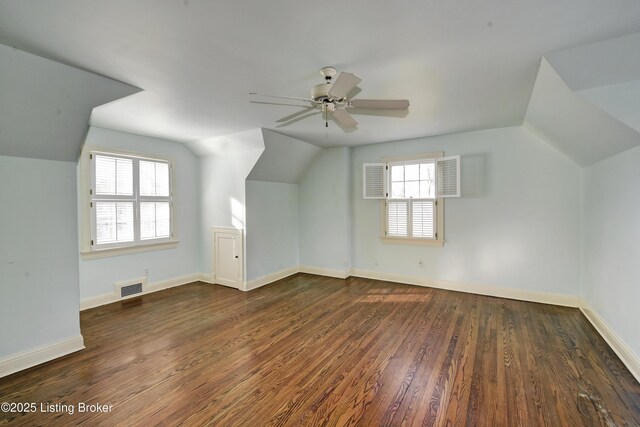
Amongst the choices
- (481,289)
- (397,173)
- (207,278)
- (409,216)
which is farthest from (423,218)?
(207,278)

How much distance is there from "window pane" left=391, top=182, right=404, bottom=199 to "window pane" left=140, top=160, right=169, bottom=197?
13.0ft

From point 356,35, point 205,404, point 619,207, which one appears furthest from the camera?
point 619,207

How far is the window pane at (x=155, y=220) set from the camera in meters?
4.45

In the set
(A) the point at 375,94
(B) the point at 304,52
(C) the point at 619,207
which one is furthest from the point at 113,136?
(C) the point at 619,207

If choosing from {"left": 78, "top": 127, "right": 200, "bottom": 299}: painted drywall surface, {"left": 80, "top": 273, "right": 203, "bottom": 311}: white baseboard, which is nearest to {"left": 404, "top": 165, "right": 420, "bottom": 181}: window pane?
{"left": 78, "top": 127, "right": 200, "bottom": 299}: painted drywall surface


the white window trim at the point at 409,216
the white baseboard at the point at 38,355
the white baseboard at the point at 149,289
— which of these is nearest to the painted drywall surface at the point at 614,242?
the white window trim at the point at 409,216

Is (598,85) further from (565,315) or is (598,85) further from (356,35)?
(565,315)

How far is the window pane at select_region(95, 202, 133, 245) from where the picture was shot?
3.93 m

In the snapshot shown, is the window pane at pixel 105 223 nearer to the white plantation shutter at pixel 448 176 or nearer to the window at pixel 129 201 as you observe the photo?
the window at pixel 129 201

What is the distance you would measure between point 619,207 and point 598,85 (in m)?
1.31

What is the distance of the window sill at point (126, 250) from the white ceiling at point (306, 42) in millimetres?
2094

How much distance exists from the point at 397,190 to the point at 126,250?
450 cm

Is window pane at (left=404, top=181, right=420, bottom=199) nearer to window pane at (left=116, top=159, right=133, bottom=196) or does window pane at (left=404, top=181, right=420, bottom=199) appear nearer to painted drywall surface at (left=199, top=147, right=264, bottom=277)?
painted drywall surface at (left=199, top=147, right=264, bottom=277)

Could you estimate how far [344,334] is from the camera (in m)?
3.09
